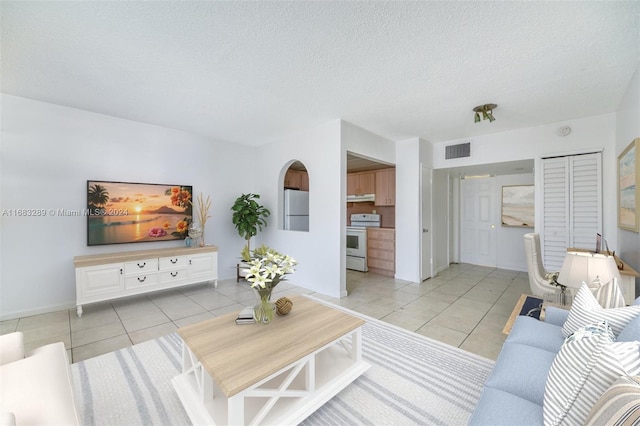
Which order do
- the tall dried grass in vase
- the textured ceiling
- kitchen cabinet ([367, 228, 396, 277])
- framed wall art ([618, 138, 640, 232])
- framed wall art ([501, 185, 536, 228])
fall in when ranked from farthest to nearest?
framed wall art ([501, 185, 536, 228])
kitchen cabinet ([367, 228, 396, 277])
the tall dried grass in vase
framed wall art ([618, 138, 640, 232])
the textured ceiling

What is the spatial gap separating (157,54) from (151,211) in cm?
255

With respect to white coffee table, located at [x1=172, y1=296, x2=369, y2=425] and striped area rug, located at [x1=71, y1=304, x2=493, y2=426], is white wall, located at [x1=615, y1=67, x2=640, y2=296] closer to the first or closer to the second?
striped area rug, located at [x1=71, y1=304, x2=493, y2=426]

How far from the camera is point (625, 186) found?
2.68m

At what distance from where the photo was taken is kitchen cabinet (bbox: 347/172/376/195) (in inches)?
228

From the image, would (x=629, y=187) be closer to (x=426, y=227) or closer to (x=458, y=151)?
(x=458, y=151)

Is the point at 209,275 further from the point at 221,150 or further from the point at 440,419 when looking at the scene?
the point at 440,419

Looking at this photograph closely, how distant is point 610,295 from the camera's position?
1.60m

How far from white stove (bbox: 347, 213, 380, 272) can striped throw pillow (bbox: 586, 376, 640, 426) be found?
467 centimetres

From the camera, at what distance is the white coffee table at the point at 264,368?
1.34 metres

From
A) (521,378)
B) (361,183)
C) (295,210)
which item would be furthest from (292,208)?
(521,378)

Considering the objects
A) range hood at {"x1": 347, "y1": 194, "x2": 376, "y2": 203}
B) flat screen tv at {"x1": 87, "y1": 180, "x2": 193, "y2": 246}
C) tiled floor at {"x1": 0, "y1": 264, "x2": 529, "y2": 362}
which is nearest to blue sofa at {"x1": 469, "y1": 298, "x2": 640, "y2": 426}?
tiled floor at {"x1": 0, "y1": 264, "x2": 529, "y2": 362}

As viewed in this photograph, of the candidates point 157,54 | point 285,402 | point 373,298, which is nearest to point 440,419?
point 285,402

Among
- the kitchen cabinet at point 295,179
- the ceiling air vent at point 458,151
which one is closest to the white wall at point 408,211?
the ceiling air vent at point 458,151

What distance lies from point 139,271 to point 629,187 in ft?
18.8
